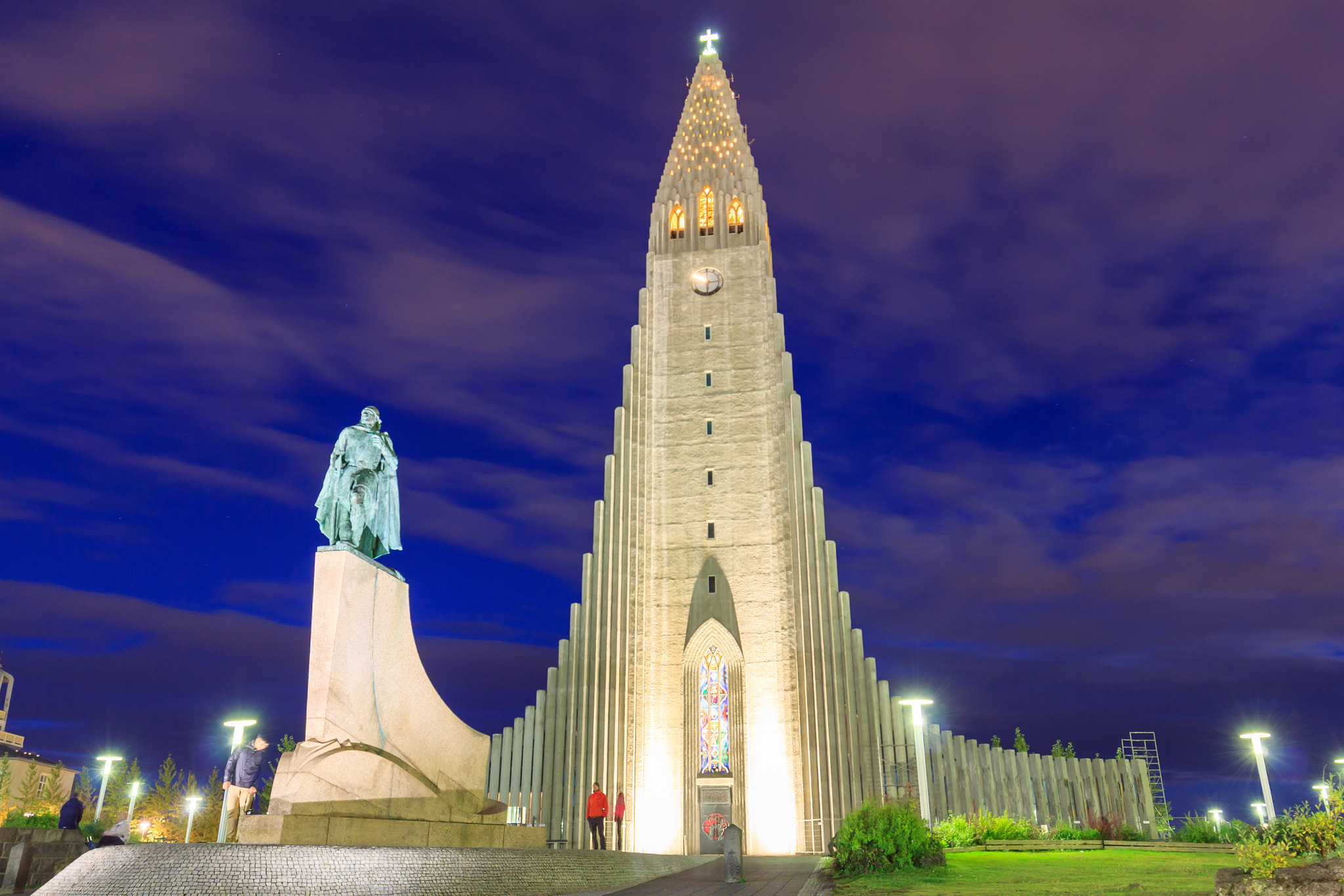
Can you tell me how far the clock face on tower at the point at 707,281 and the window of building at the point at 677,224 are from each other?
1898 mm

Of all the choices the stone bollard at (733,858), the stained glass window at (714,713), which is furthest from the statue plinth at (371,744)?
the stained glass window at (714,713)

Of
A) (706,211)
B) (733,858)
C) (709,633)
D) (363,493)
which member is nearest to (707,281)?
(706,211)

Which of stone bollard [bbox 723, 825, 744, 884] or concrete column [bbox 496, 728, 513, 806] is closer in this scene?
stone bollard [bbox 723, 825, 744, 884]

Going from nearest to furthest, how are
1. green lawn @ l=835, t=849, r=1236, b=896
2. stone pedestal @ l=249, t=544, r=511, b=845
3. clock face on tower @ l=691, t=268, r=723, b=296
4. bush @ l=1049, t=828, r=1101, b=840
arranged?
1. green lawn @ l=835, t=849, r=1236, b=896
2. stone pedestal @ l=249, t=544, r=511, b=845
3. bush @ l=1049, t=828, r=1101, b=840
4. clock face on tower @ l=691, t=268, r=723, b=296

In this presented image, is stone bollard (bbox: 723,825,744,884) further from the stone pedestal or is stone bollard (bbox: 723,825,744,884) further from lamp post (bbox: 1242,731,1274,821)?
lamp post (bbox: 1242,731,1274,821)

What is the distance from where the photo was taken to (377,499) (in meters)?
12.8

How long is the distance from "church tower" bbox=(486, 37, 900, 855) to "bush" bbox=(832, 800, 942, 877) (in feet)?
41.2

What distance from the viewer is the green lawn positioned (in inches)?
352

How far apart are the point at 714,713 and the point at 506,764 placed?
6411 millimetres

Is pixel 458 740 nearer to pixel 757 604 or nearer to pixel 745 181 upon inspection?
pixel 757 604

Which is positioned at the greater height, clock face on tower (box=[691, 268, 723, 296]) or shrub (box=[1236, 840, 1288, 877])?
clock face on tower (box=[691, 268, 723, 296])

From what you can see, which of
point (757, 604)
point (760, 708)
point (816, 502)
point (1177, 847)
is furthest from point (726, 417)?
point (1177, 847)

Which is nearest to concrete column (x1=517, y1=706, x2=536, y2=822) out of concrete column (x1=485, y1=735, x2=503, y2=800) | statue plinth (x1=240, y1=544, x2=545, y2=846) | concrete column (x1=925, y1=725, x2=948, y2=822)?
concrete column (x1=485, y1=735, x2=503, y2=800)

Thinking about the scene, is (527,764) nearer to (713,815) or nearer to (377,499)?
(713,815)
